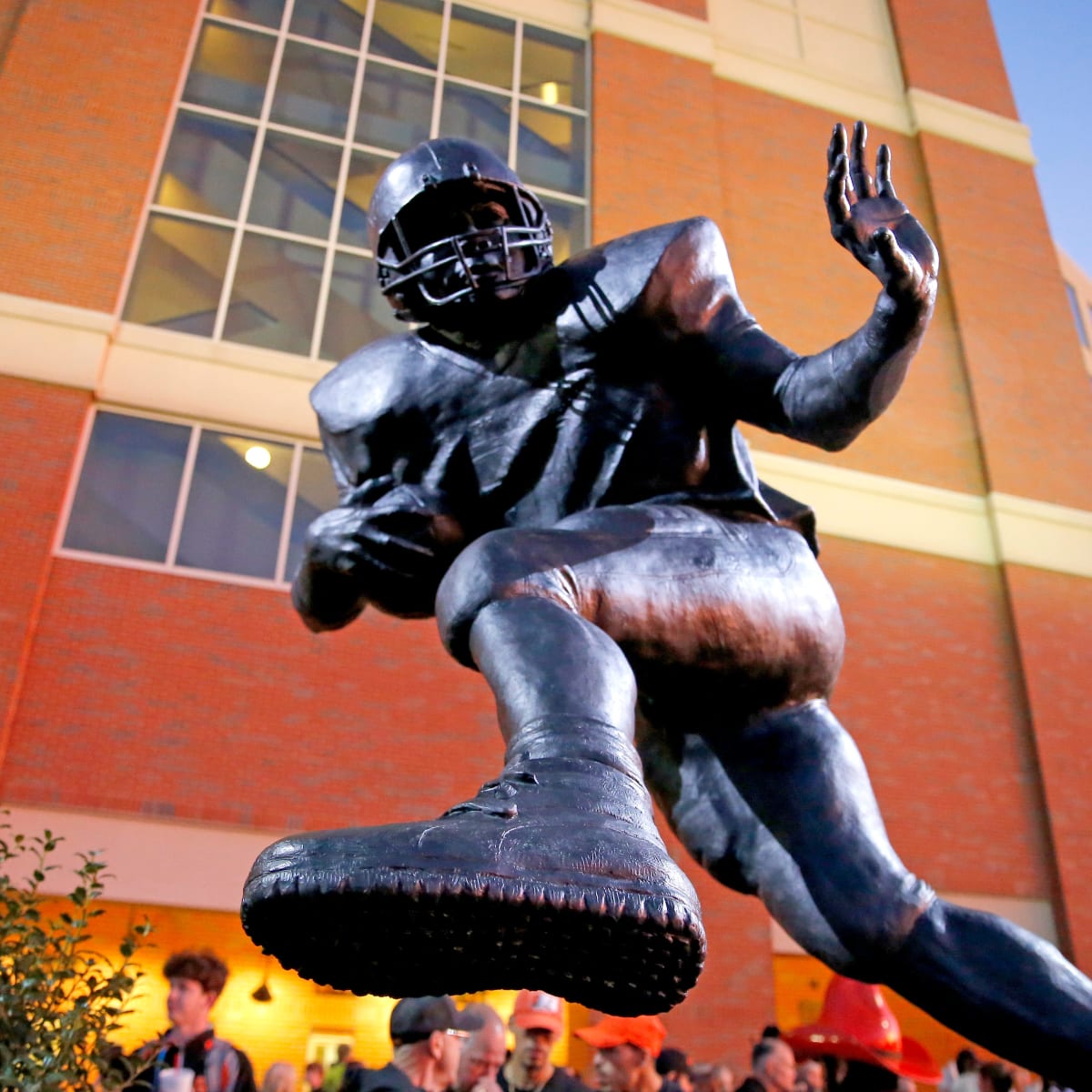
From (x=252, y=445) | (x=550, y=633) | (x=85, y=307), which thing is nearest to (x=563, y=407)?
(x=550, y=633)

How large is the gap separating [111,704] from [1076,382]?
41.6 ft

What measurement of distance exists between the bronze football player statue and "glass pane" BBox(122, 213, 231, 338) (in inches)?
419

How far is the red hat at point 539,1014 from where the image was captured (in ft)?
13.1

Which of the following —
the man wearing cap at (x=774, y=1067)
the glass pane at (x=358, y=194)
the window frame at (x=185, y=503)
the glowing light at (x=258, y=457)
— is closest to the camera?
the man wearing cap at (x=774, y=1067)

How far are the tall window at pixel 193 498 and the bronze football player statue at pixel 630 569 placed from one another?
9.30m

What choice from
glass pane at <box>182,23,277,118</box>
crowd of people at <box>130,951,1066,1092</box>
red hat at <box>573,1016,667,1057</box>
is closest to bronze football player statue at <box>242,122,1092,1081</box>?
crowd of people at <box>130,951,1066,1092</box>

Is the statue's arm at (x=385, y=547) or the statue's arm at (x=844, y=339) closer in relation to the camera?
the statue's arm at (x=844, y=339)

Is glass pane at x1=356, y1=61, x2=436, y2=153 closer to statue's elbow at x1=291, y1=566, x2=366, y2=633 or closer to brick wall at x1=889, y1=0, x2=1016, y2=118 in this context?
brick wall at x1=889, y1=0, x2=1016, y2=118

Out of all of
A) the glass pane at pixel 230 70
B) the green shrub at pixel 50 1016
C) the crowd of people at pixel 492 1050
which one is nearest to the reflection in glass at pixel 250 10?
the glass pane at pixel 230 70

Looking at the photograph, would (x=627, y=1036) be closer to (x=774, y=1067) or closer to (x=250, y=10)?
(x=774, y=1067)

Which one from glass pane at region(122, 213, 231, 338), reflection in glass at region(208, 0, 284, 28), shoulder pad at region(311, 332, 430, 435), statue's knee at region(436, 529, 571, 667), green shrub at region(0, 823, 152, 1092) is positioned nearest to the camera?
statue's knee at region(436, 529, 571, 667)

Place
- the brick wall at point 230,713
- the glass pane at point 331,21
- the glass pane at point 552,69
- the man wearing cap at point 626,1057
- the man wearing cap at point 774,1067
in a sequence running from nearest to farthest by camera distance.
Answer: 1. the man wearing cap at point 626,1057
2. the man wearing cap at point 774,1067
3. the brick wall at point 230,713
4. the glass pane at point 331,21
5. the glass pane at point 552,69

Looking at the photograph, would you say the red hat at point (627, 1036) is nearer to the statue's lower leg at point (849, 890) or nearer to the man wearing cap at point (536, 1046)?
the man wearing cap at point (536, 1046)

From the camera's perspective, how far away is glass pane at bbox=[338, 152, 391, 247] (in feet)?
42.8
